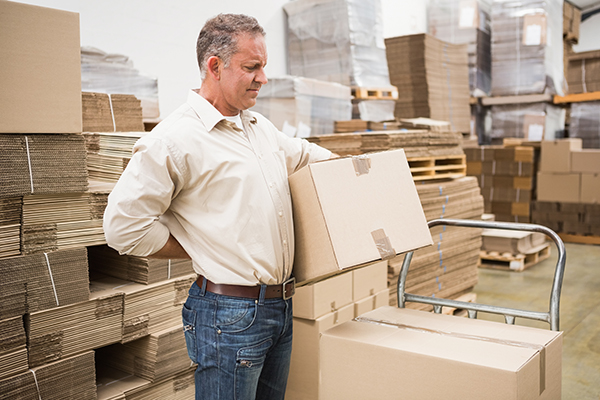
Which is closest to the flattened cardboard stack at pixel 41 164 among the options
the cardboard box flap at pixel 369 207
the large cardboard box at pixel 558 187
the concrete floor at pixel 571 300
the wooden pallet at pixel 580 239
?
the cardboard box flap at pixel 369 207

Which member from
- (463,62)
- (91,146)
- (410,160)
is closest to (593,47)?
(463,62)

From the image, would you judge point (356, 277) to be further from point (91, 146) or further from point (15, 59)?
point (15, 59)

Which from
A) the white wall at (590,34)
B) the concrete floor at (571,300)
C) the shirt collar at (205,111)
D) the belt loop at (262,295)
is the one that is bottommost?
the concrete floor at (571,300)

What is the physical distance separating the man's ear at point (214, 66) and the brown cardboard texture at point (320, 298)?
5.94ft

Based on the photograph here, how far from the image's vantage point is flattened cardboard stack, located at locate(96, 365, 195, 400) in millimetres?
3115

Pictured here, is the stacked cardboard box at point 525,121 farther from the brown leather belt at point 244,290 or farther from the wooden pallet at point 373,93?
the brown leather belt at point 244,290

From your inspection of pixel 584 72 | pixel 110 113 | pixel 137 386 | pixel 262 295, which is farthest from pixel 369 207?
pixel 584 72

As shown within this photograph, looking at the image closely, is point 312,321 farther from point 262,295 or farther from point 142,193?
point 142,193

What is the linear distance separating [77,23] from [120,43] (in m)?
2.56

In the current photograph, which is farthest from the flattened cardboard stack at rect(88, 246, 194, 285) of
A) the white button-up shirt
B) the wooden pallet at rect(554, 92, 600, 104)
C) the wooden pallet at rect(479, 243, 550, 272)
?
the wooden pallet at rect(554, 92, 600, 104)

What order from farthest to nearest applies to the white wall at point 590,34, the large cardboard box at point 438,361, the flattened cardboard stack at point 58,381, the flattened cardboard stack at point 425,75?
the white wall at point 590,34 → the flattened cardboard stack at point 425,75 → the flattened cardboard stack at point 58,381 → the large cardboard box at point 438,361

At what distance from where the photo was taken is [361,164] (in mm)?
2117

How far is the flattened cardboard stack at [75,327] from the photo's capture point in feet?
8.85

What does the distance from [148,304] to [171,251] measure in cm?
132
